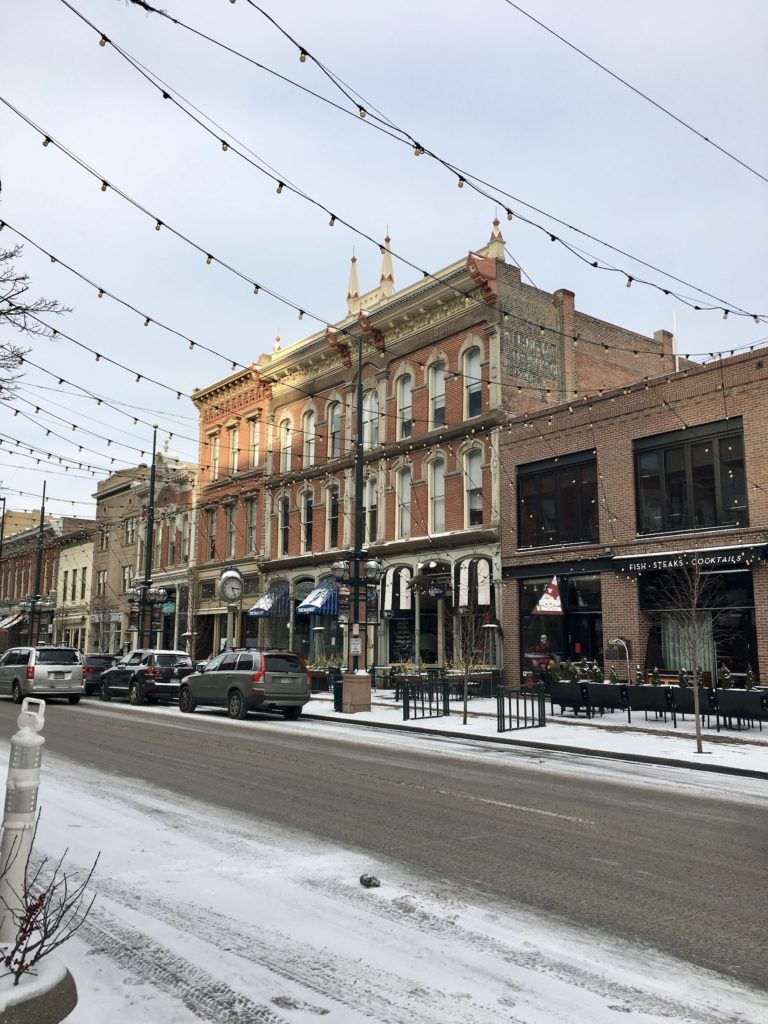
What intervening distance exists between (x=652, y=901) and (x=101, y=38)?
10.9 metres

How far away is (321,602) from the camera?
109 ft

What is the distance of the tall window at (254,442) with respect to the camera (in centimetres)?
4116

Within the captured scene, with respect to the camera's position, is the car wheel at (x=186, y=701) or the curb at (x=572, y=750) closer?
the curb at (x=572, y=750)

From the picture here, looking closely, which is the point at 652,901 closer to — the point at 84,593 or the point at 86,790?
the point at 86,790

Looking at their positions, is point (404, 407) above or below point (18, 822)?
above

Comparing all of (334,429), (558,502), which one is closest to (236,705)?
(558,502)

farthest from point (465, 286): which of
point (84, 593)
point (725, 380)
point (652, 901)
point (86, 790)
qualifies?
point (84, 593)

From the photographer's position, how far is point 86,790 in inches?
374

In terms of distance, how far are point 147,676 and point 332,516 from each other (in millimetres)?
12925

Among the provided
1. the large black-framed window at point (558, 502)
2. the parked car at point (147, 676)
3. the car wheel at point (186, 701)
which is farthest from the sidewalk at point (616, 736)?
the large black-framed window at point (558, 502)

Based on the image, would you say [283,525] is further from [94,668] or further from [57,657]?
[57,657]

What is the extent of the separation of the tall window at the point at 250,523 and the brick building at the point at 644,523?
17.2 metres

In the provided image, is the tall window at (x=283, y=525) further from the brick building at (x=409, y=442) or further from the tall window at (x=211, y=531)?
the tall window at (x=211, y=531)

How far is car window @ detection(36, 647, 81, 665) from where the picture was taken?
24.9 metres
